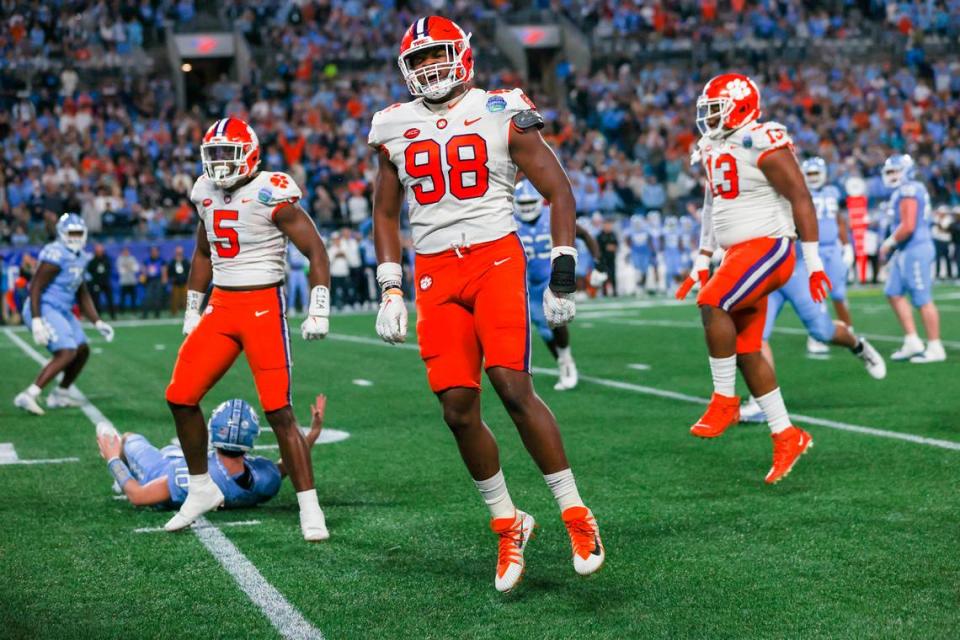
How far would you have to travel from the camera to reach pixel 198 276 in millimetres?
6160

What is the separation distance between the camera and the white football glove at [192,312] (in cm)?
594

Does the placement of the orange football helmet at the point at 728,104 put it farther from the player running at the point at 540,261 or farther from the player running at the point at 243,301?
the player running at the point at 540,261

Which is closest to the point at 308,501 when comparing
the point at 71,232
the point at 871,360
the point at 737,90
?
the point at 737,90

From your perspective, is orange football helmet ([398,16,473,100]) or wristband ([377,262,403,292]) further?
wristband ([377,262,403,292])

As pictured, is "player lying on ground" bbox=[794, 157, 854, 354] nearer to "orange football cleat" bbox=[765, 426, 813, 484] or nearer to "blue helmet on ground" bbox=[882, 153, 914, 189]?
"blue helmet on ground" bbox=[882, 153, 914, 189]

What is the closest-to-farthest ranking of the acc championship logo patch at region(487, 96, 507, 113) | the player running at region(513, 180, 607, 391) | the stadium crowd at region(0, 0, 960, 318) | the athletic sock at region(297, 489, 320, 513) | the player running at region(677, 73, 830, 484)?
the acc championship logo patch at region(487, 96, 507, 113) < the athletic sock at region(297, 489, 320, 513) < the player running at region(677, 73, 830, 484) < the player running at region(513, 180, 607, 391) < the stadium crowd at region(0, 0, 960, 318)

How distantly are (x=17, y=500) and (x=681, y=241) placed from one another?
22.0 meters

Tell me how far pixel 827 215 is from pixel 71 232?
264 inches

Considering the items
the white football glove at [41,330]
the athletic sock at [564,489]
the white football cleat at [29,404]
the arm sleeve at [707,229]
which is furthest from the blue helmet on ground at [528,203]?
the athletic sock at [564,489]

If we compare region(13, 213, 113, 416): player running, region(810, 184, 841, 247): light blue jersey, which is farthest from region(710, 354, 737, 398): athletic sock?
region(13, 213, 113, 416): player running

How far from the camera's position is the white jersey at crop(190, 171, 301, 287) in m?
5.78

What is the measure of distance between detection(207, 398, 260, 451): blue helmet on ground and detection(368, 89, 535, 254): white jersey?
5.43ft

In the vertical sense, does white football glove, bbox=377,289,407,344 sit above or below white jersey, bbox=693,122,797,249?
below

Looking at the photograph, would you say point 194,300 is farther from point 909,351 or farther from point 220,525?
point 909,351
